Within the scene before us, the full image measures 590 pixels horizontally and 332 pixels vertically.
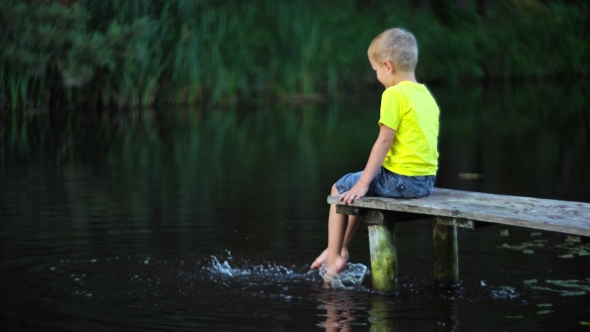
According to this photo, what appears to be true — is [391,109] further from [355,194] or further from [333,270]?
[333,270]

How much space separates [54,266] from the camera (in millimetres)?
5809

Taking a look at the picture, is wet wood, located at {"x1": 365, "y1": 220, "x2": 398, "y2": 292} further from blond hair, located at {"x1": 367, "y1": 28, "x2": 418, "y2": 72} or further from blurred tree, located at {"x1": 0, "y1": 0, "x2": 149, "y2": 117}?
blurred tree, located at {"x1": 0, "y1": 0, "x2": 149, "y2": 117}

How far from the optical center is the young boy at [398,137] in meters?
5.13

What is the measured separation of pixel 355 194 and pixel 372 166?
0.16 m

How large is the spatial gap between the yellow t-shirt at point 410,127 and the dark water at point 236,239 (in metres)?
0.64

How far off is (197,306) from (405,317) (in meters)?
0.99

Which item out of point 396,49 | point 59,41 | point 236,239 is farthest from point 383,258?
point 59,41

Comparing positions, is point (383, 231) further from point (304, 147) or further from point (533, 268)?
point (304, 147)

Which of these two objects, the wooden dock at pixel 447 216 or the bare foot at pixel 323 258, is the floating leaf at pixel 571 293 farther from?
the bare foot at pixel 323 258

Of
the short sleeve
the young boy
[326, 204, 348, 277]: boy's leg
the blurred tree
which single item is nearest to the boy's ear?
the young boy

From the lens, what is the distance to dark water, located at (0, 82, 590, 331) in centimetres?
481

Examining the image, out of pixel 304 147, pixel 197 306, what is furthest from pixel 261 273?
pixel 304 147

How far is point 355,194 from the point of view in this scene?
5109 millimetres

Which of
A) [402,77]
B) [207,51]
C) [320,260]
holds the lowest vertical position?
[320,260]
